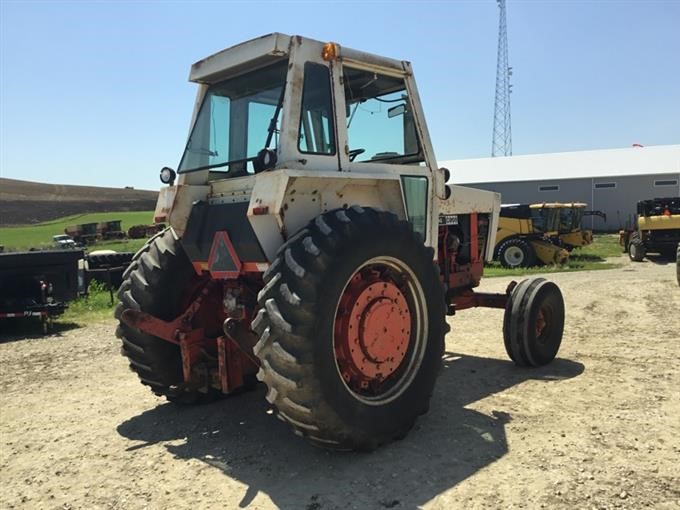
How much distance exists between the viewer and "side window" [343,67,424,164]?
16.5ft

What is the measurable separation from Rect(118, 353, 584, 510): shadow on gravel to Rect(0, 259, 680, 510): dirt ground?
14mm

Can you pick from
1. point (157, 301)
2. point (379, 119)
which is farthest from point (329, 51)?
point (157, 301)

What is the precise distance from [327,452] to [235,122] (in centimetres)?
279

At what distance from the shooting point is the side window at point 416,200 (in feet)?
16.8

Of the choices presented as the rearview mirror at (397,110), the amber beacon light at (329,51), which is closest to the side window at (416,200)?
the rearview mirror at (397,110)

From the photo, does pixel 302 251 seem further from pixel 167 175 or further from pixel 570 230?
pixel 570 230

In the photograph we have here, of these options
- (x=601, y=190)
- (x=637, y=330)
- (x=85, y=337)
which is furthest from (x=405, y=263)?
(x=601, y=190)

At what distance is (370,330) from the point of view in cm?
425

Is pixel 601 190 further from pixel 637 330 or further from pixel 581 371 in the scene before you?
pixel 581 371

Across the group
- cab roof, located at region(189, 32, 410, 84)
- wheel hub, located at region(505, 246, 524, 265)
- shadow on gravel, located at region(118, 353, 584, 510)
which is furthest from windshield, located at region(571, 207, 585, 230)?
cab roof, located at region(189, 32, 410, 84)

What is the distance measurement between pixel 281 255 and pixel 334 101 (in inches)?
57.6

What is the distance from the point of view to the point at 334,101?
15.0ft

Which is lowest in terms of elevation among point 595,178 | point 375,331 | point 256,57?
point 375,331

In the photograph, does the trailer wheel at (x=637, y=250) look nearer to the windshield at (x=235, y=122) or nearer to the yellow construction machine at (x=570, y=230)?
the yellow construction machine at (x=570, y=230)
